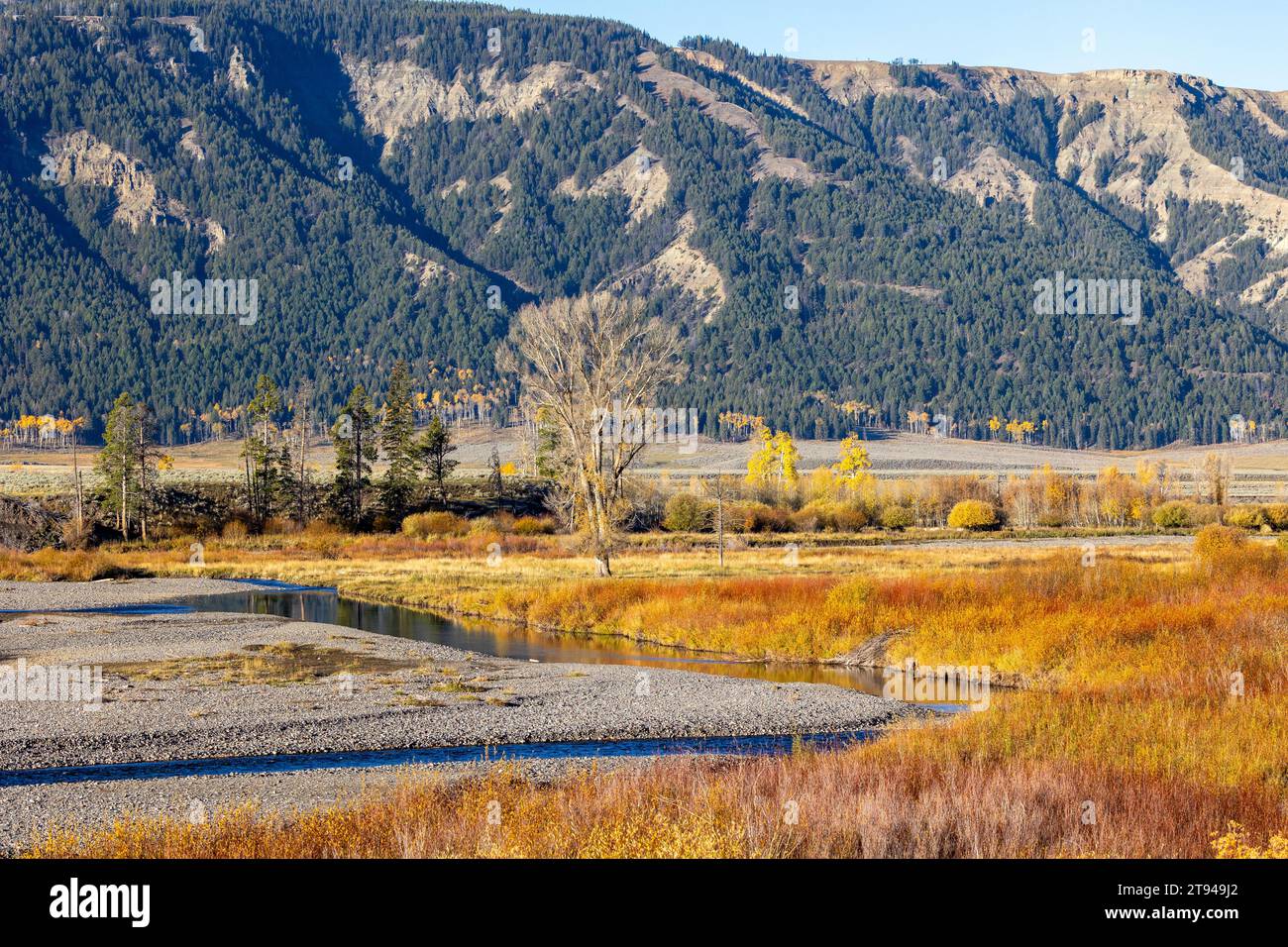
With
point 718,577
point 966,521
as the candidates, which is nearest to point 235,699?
point 718,577

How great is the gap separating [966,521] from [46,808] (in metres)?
81.9

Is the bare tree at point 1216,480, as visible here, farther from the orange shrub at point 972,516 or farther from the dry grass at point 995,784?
the dry grass at point 995,784

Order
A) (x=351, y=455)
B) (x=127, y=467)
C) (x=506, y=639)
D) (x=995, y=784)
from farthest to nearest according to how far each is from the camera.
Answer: (x=351, y=455) < (x=127, y=467) < (x=506, y=639) < (x=995, y=784)

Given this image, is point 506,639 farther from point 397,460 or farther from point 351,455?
point 397,460

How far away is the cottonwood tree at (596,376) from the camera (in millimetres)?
49094

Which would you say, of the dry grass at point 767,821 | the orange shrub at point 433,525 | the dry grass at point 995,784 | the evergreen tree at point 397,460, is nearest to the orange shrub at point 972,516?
the orange shrub at point 433,525

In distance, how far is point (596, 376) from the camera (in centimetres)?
4938

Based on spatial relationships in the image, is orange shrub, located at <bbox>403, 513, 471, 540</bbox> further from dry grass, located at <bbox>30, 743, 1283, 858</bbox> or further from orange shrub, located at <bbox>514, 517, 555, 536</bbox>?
dry grass, located at <bbox>30, 743, 1283, 858</bbox>

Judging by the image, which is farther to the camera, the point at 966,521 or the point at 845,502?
the point at 845,502

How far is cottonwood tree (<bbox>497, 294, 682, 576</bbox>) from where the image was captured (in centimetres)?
4909

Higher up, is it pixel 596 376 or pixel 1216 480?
pixel 596 376

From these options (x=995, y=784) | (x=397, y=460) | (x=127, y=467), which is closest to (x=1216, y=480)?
(x=397, y=460)
